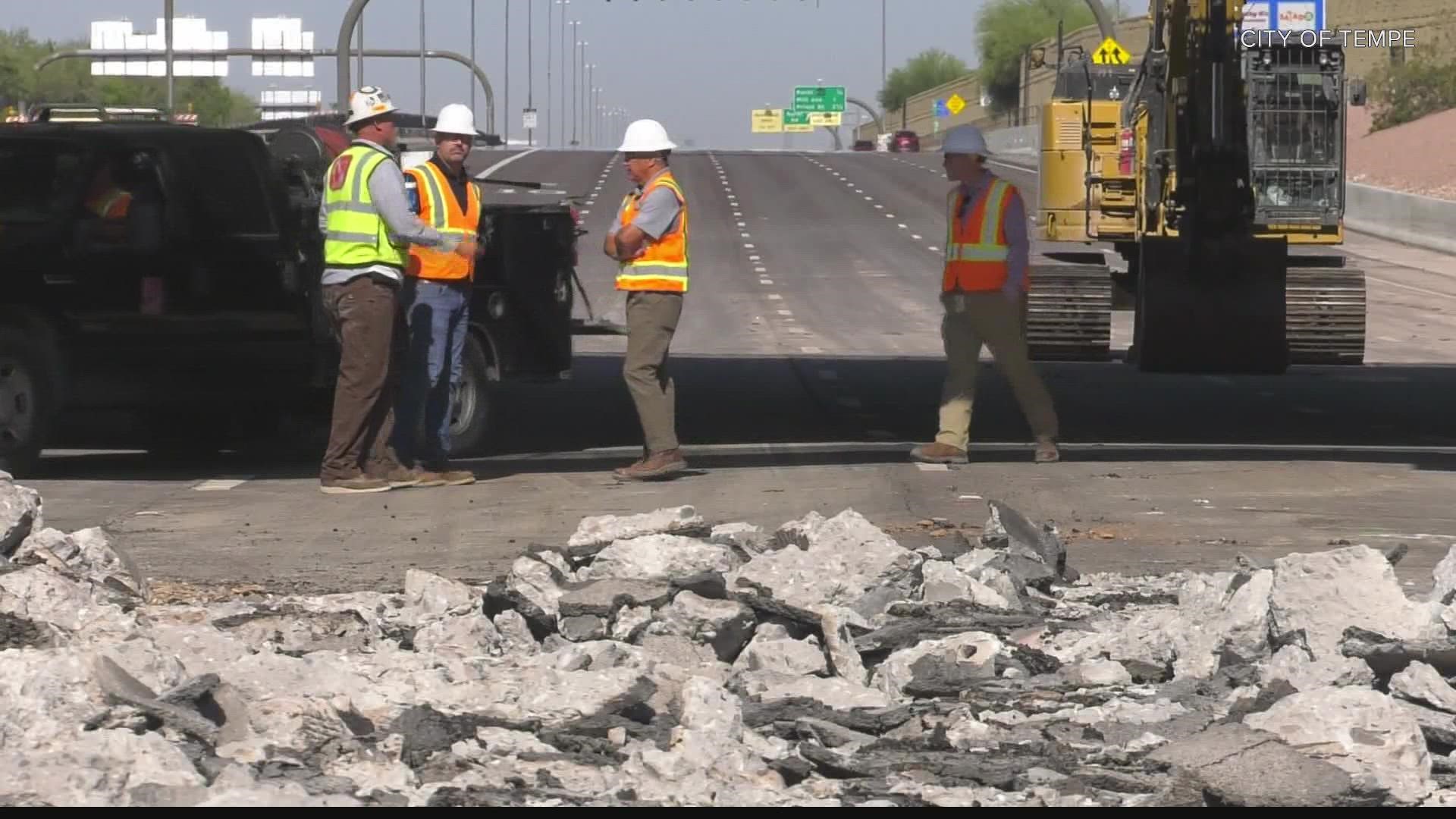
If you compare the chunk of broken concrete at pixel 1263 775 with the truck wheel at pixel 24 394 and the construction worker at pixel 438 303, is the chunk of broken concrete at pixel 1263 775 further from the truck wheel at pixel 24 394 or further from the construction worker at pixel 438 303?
the truck wheel at pixel 24 394

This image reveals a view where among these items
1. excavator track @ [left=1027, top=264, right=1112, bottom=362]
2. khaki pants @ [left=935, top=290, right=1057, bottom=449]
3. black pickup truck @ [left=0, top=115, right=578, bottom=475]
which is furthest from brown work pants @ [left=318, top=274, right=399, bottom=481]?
excavator track @ [left=1027, top=264, right=1112, bottom=362]

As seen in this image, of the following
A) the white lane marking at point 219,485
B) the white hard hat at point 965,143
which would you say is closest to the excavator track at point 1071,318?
the white hard hat at point 965,143

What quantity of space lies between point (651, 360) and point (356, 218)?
1.80 meters

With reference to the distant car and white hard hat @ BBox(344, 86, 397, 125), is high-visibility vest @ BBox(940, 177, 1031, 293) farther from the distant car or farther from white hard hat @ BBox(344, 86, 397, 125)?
the distant car

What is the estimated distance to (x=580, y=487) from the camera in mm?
13094

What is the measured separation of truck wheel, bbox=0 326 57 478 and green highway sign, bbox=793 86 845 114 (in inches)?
5923

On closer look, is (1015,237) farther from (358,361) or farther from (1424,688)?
(1424,688)

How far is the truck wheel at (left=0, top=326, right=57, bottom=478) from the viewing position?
1332cm

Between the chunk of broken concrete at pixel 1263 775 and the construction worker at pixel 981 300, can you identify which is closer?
the chunk of broken concrete at pixel 1263 775

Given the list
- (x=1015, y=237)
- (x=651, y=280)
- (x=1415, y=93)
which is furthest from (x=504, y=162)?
(x=651, y=280)

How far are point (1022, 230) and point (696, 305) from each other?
2021 cm

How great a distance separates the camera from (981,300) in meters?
14.2

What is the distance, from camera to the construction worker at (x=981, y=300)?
46.4 feet

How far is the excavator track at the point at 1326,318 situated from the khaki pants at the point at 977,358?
28.3ft
